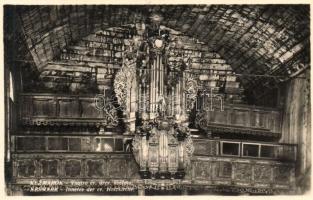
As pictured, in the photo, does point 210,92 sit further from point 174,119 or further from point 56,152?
point 56,152

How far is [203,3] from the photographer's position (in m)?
12.4

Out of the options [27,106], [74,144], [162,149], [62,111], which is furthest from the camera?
[62,111]

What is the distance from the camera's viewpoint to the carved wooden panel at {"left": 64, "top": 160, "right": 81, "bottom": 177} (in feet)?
44.6

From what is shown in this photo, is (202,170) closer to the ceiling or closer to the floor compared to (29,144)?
closer to the floor

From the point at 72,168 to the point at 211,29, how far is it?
472 centimetres

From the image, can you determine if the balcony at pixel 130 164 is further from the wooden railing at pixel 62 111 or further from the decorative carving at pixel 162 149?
the wooden railing at pixel 62 111

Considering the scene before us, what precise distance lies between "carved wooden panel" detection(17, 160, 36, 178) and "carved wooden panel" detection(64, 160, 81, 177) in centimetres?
71

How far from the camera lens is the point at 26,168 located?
43.8 ft

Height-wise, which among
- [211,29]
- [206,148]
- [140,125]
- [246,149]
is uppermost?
[211,29]

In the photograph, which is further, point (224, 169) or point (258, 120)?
point (258, 120)

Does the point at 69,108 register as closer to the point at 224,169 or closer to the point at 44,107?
the point at 44,107

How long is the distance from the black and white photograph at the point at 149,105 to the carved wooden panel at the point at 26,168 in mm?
21

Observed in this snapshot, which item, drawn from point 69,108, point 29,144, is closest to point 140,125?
point 69,108

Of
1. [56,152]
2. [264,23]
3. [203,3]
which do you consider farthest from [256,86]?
[56,152]
